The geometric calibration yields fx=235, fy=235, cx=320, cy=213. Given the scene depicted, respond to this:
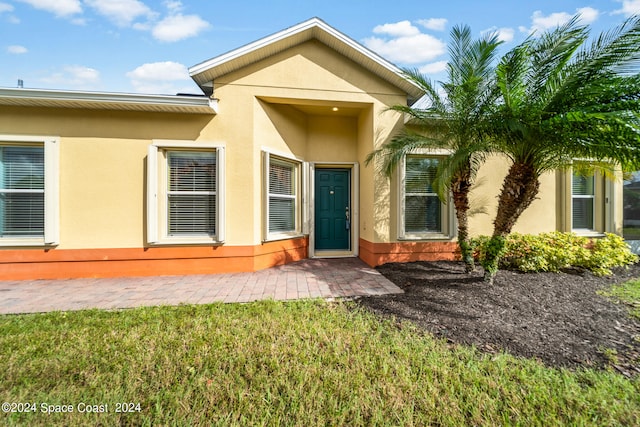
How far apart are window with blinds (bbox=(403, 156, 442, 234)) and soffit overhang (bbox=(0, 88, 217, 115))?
469 centimetres

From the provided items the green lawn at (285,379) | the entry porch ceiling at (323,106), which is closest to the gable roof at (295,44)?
the entry porch ceiling at (323,106)

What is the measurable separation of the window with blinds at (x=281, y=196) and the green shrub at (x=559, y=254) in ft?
14.3

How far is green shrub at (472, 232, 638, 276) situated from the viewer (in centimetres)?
483

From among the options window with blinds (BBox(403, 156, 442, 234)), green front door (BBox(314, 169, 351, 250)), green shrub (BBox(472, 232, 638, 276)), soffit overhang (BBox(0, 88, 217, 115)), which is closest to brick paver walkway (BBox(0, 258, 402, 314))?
green front door (BBox(314, 169, 351, 250))

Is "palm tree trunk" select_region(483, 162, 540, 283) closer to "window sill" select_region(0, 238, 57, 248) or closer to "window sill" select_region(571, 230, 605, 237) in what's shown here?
"window sill" select_region(571, 230, 605, 237)

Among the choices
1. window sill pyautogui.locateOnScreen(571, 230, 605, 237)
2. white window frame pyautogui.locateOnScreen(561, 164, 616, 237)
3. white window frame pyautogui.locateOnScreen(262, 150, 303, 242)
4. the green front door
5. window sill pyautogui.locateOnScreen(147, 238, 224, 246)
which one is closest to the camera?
window sill pyautogui.locateOnScreen(147, 238, 224, 246)

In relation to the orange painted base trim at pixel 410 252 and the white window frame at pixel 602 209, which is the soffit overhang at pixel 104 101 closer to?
the orange painted base trim at pixel 410 252

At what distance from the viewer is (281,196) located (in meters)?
5.92

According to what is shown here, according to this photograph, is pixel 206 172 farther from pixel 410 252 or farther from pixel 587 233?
pixel 587 233

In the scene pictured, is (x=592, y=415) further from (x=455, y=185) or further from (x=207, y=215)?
(x=207, y=215)

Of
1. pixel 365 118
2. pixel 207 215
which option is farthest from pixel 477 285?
pixel 207 215

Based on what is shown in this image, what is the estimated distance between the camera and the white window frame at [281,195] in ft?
17.5

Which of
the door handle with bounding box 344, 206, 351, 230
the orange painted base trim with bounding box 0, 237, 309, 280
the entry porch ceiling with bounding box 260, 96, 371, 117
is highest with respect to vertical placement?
the entry porch ceiling with bounding box 260, 96, 371, 117

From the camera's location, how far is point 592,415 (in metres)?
1.74
